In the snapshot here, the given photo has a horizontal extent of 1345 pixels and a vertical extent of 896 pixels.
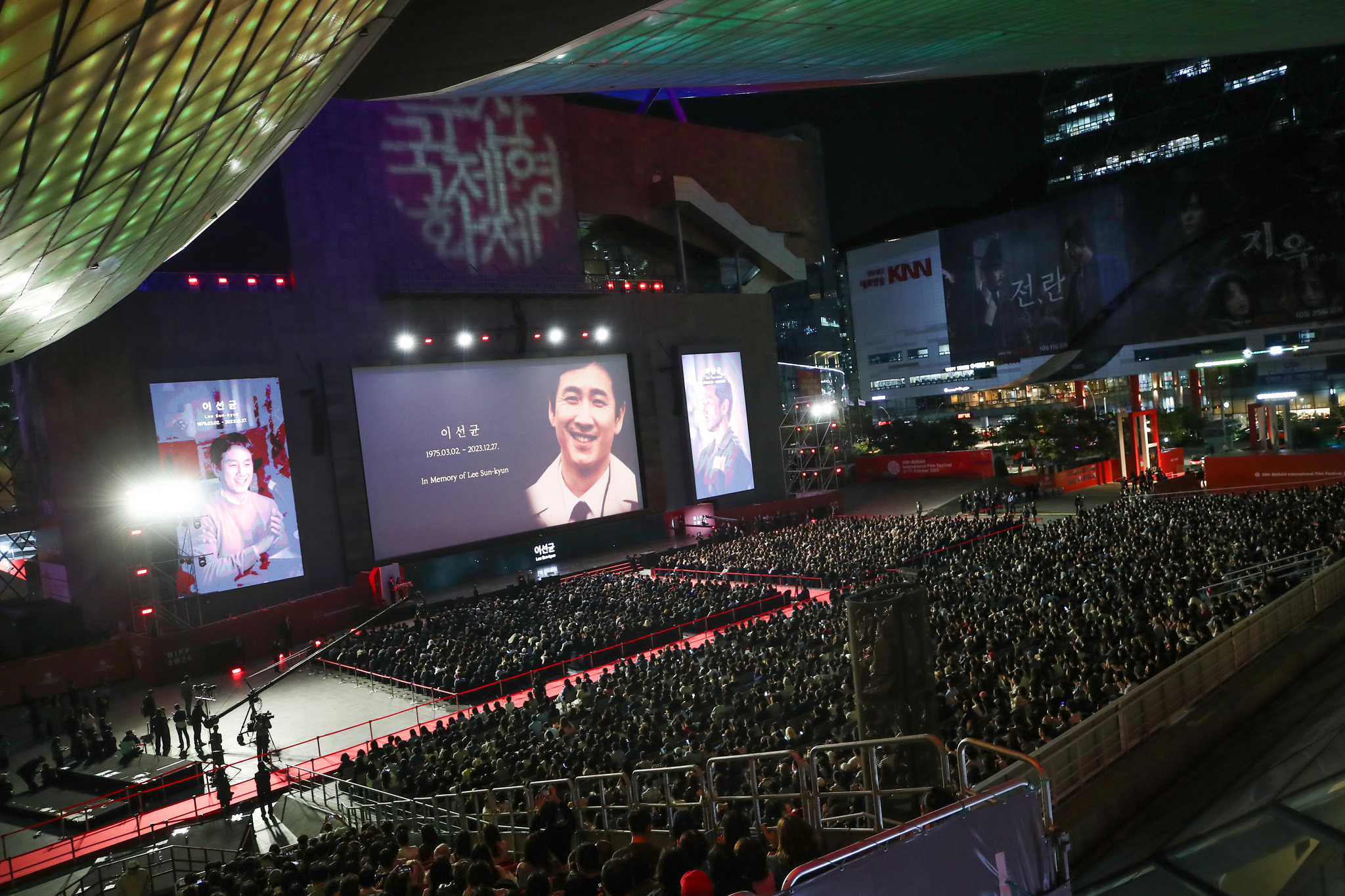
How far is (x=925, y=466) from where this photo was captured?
1756 inches

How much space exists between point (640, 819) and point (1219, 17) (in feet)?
50.6

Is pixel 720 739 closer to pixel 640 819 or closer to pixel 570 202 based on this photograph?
pixel 640 819

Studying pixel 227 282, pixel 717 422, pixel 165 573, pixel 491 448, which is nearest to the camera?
pixel 165 573

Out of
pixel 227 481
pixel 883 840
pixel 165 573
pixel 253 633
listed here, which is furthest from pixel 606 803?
pixel 227 481

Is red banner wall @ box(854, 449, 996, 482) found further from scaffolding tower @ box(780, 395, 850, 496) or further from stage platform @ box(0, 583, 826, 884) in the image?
stage platform @ box(0, 583, 826, 884)

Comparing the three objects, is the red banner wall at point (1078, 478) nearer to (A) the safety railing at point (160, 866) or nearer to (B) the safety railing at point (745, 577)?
(B) the safety railing at point (745, 577)

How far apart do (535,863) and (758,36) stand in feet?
37.6

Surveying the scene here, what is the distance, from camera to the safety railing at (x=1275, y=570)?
1259cm

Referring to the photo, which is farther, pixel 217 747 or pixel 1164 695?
pixel 217 747

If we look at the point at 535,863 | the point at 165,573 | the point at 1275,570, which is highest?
the point at 165,573

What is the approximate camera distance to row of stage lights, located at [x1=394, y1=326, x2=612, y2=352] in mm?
29422

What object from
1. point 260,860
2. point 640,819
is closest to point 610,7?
point 640,819

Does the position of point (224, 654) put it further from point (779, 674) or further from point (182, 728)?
point (779, 674)

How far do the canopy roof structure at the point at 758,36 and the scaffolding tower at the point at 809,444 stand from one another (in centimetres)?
2448
